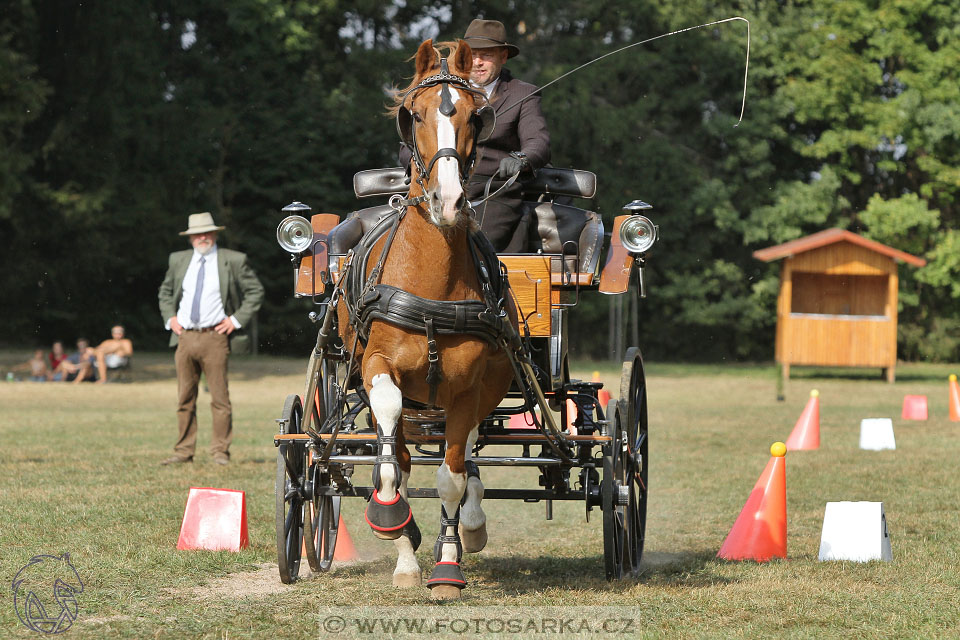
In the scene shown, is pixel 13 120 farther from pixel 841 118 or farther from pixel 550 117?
pixel 841 118

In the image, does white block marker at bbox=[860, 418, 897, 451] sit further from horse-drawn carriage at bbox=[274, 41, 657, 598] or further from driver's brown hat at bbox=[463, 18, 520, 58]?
driver's brown hat at bbox=[463, 18, 520, 58]

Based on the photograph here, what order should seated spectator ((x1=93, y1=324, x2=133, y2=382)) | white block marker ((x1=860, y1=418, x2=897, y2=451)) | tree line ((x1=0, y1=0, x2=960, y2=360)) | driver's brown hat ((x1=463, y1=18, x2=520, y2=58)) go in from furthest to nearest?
tree line ((x1=0, y1=0, x2=960, y2=360)) < seated spectator ((x1=93, y1=324, x2=133, y2=382)) < white block marker ((x1=860, y1=418, x2=897, y2=451)) < driver's brown hat ((x1=463, y1=18, x2=520, y2=58))

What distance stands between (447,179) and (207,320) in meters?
6.90

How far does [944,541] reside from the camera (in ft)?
24.8

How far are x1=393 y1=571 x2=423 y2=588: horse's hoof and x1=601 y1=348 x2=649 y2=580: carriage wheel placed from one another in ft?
3.15

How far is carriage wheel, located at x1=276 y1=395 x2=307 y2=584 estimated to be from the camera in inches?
231

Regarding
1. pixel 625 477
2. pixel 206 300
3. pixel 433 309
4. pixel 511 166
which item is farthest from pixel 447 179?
pixel 206 300

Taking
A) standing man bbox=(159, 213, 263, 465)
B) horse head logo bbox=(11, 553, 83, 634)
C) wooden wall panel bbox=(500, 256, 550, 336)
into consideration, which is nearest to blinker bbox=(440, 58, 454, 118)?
wooden wall panel bbox=(500, 256, 550, 336)

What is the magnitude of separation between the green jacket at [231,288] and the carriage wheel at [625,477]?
5.28 meters

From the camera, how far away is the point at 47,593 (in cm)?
560

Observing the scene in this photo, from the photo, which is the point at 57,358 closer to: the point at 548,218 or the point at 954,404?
the point at 954,404

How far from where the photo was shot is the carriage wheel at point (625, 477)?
19.8 ft

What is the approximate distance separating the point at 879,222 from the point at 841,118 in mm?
3178

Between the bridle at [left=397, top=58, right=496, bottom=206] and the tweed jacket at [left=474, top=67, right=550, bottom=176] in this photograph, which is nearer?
the bridle at [left=397, top=58, right=496, bottom=206]
